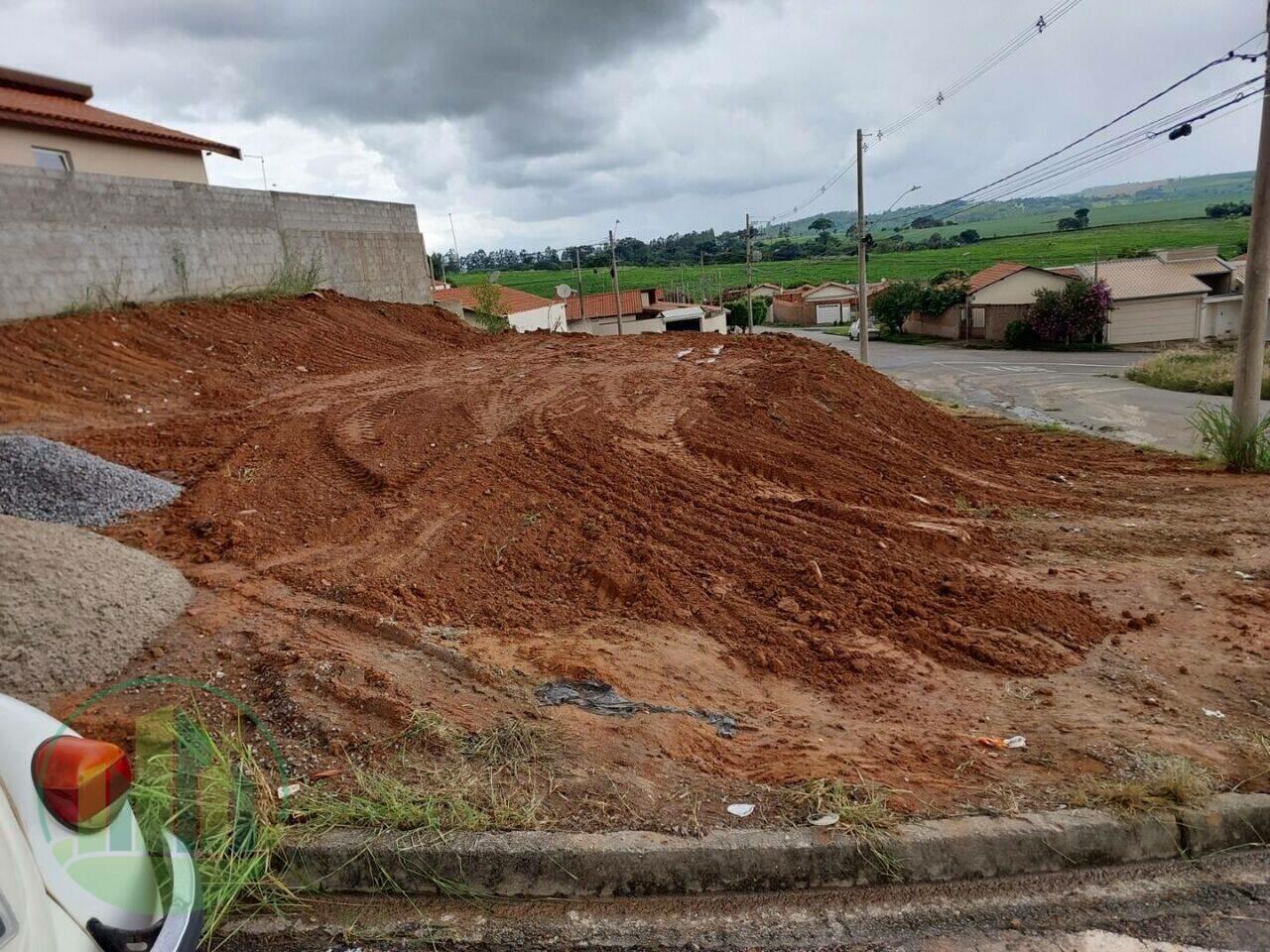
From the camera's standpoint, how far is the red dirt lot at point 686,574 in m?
3.44

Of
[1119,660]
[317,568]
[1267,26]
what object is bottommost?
[1119,660]

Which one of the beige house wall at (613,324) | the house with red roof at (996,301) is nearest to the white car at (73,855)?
the beige house wall at (613,324)

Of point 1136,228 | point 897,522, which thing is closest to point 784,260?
point 1136,228

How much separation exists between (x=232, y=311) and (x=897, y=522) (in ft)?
40.7

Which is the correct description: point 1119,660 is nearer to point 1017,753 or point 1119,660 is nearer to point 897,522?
point 1017,753

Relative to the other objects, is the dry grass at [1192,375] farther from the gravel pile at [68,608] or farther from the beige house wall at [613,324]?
the beige house wall at [613,324]

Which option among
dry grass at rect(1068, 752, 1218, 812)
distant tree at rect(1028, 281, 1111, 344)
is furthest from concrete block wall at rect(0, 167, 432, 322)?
distant tree at rect(1028, 281, 1111, 344)

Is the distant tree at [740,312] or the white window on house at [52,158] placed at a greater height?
the white window on house at [52,158]

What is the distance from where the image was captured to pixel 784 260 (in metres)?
135

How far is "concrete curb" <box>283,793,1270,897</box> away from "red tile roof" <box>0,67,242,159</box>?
59.9ft

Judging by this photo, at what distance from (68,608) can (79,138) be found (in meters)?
17.6

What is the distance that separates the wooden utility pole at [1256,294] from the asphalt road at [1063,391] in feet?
6.47

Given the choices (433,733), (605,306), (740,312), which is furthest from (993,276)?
(433,733)

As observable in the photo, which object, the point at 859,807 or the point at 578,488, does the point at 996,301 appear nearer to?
the point at 578,488
